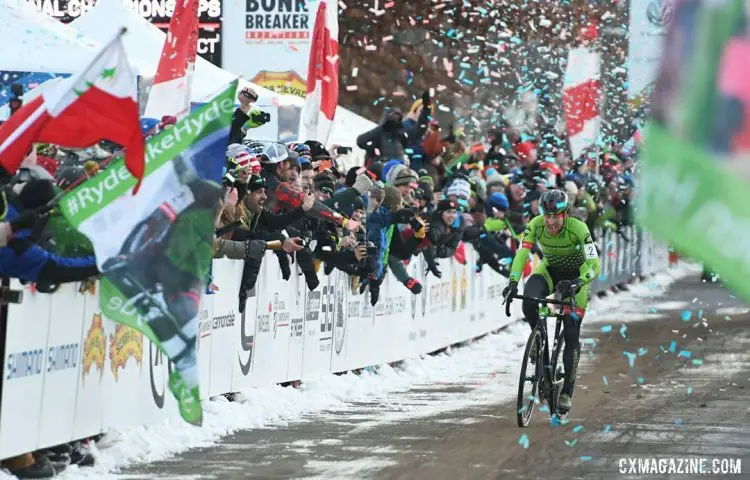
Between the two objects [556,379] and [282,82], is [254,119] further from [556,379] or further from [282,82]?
[282,82]

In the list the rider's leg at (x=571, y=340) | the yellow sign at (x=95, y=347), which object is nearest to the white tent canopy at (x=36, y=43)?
the rider's leg at (x=571, y=340)

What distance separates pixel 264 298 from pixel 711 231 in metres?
10.9

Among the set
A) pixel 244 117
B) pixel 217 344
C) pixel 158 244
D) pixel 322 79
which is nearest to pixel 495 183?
pixel 322 79

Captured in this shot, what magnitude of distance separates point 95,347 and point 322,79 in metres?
9.51

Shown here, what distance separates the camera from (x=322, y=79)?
18922 mm

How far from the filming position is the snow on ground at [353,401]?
10.3 meters

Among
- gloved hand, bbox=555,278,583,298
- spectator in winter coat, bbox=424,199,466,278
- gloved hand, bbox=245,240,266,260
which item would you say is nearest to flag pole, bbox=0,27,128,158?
gloved hand, bbox=245,240,266,260

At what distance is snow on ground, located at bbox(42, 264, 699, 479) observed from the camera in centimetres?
1032

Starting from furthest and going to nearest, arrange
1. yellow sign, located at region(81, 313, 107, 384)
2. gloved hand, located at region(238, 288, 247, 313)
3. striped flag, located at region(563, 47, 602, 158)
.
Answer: striped flag, located at region(563, 47, 602, 158), gloved hand, located at region(238, 288, 247, 313), yellow sign, located at region(81, 313, 107, 384)

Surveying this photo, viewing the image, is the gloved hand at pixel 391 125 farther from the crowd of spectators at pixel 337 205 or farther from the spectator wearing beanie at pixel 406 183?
the spectator wearing beanie at pixel 406 183

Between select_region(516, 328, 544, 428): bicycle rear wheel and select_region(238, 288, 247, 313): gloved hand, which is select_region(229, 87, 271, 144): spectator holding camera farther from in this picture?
select_region(516, 328, 544, 428): bicycle rear wheel

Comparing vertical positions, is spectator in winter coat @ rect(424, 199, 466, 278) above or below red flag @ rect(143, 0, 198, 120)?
below

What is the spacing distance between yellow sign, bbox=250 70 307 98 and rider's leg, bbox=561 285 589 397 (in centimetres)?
976

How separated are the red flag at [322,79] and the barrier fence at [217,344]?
220 cm
